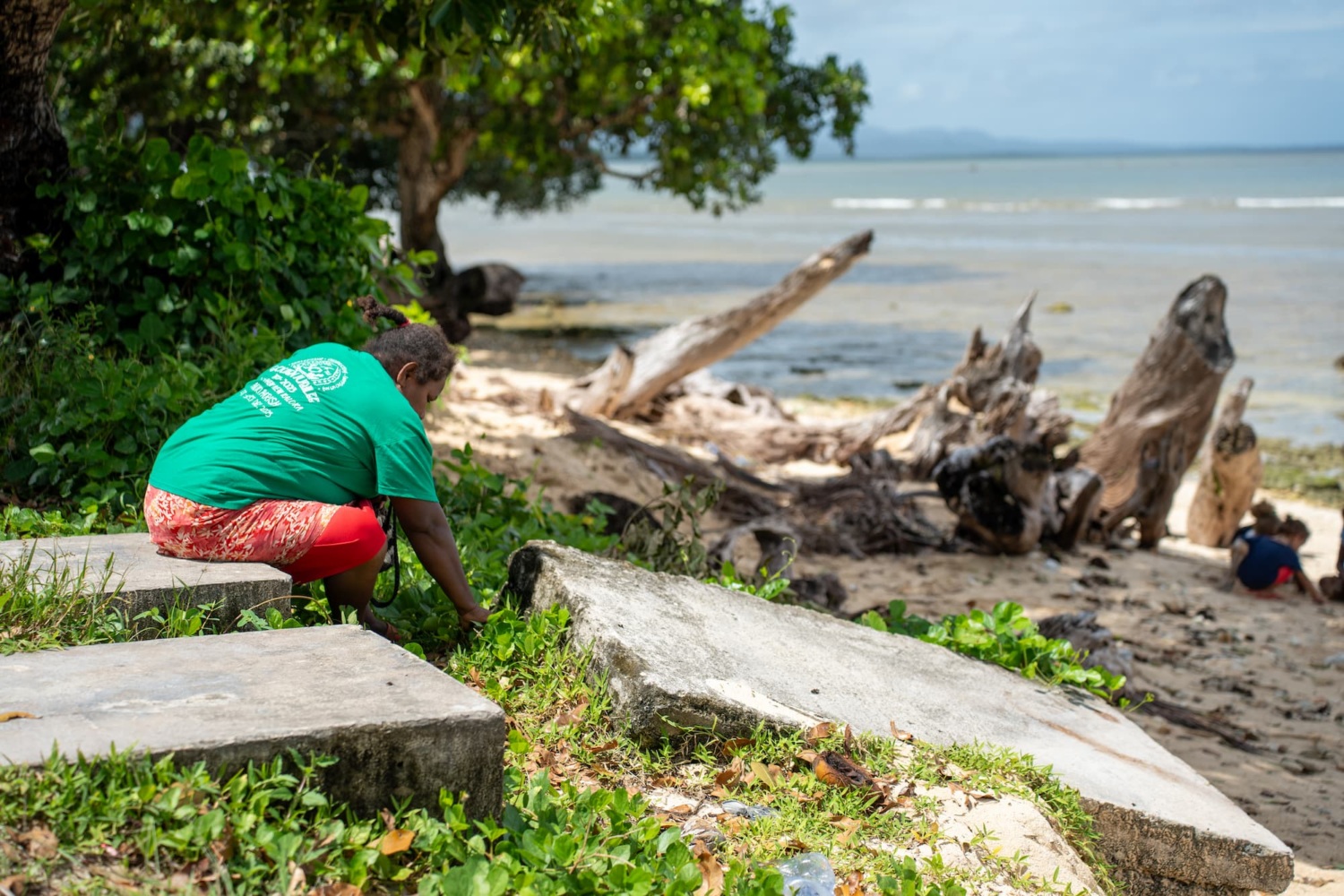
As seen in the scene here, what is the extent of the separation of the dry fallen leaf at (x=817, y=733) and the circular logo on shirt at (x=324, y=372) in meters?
1.68

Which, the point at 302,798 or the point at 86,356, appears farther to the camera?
the point at 86,356

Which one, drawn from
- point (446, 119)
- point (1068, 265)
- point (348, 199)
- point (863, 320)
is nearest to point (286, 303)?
point (348, 199)

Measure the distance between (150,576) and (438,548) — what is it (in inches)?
31.1

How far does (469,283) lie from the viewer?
1331 centimetres

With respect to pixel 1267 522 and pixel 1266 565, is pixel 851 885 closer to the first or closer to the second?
pixel 1266 565

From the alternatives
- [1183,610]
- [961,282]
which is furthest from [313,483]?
[961,282]

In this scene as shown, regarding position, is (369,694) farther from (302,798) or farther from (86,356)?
(86,356)

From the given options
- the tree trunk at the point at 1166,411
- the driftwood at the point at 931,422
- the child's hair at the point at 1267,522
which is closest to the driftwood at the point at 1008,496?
the tree trunk at the point at 1166,411

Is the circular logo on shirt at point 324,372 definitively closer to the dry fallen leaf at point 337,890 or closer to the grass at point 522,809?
the grass at point 522,809

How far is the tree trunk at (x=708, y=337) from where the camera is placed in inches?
428

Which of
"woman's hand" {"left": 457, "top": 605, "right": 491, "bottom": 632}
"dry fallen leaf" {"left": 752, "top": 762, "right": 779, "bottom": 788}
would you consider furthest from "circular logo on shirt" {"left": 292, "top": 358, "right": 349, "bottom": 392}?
"dry fallen leaf" {"left": 752, "top": 762, "right": 779, "bottom": 788}

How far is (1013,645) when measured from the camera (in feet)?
14.8

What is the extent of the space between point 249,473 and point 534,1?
11.2ft

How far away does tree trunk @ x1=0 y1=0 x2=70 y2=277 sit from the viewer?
5258 mm
